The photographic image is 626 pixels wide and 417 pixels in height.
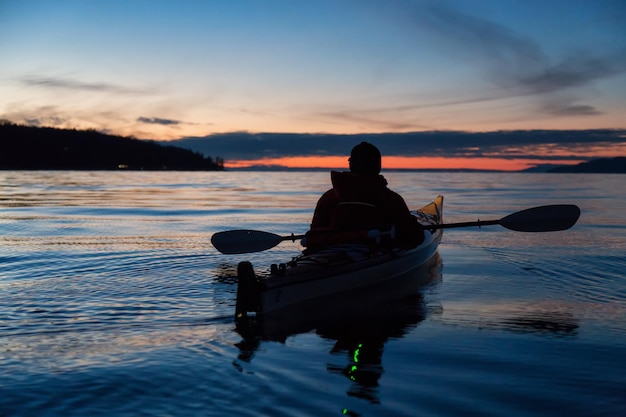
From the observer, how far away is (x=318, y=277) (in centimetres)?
619

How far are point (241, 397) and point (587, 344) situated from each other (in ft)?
10.9

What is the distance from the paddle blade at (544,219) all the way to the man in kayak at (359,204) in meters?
2.60

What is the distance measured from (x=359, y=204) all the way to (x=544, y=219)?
355 cm

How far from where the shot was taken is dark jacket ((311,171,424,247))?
23.2 ft

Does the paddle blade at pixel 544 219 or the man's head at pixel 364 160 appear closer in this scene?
the man's head at pixel 364 160

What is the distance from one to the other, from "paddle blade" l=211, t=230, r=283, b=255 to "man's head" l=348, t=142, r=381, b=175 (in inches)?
60.9

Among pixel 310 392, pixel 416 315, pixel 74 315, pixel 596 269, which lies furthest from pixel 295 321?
pixel 596 269

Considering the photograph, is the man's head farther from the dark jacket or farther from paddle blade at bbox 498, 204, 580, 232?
paddle blade at bbox 498, 204, 580, 232

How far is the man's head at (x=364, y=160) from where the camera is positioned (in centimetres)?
709

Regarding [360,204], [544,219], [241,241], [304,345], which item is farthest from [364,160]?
[544,219]

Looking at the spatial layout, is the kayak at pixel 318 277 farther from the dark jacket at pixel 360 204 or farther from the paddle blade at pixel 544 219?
the paddle blade at pixel 544 219

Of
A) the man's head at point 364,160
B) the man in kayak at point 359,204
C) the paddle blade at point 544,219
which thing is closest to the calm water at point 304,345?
the paddle blade at point 544,219

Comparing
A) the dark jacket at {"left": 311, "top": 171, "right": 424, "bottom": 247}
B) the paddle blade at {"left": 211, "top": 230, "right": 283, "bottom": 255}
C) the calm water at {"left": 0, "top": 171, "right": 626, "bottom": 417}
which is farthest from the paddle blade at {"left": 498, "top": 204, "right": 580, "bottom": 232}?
the paddle blade at {"left": 211, "top": 230, "right": 283, "bottom": 255}

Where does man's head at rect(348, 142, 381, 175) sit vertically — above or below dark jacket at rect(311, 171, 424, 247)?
above
